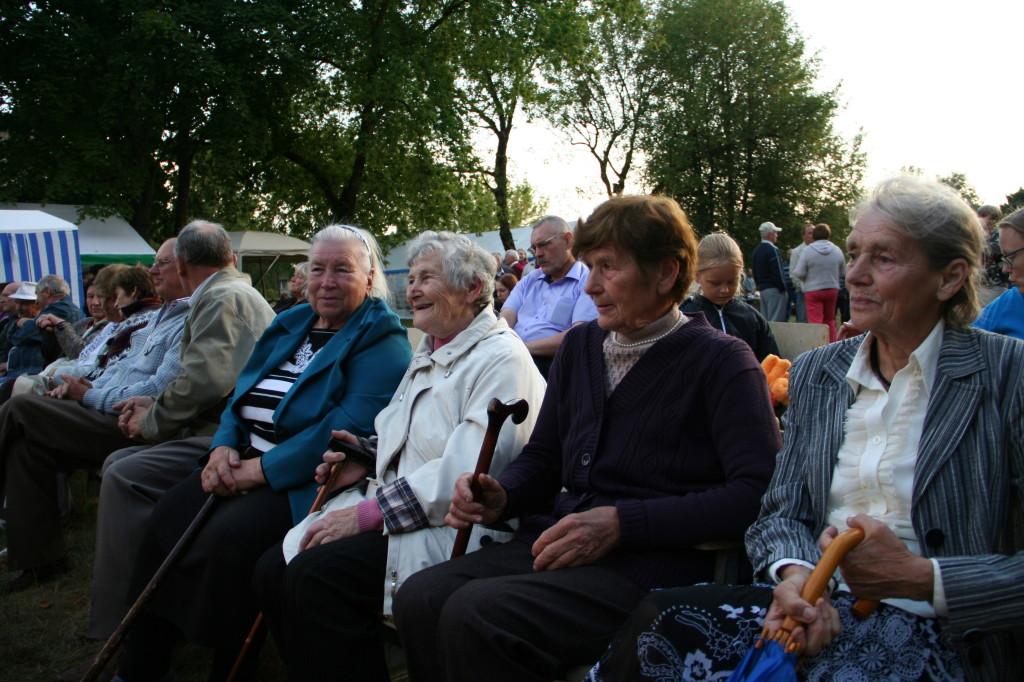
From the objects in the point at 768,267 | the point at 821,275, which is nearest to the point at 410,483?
the point at 821,275

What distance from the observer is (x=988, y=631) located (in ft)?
5.32

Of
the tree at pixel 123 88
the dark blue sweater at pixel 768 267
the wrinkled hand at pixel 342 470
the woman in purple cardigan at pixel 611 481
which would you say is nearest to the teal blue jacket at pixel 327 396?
the wrinkled hand at pixel 342 470

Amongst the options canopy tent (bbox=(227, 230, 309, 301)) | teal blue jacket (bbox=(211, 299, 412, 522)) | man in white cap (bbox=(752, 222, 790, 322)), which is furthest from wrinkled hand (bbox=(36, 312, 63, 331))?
canopy tent (bbox=(227, 230, 309, 301))

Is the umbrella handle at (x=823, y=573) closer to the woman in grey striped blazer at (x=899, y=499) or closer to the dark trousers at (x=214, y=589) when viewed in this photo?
the woman in grey striped blazer at (x=899, y=499)

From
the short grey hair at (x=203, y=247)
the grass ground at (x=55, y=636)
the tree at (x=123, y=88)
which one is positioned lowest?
the grass ground at (x=55, y=636)

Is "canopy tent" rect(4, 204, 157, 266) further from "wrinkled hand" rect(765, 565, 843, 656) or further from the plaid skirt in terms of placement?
"wrinkled hand" rect(765, 565, 843, 656)

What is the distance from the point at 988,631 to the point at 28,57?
18098mm

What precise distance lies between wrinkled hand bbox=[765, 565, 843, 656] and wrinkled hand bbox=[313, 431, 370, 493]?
173cm

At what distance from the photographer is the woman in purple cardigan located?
2062 millimetres

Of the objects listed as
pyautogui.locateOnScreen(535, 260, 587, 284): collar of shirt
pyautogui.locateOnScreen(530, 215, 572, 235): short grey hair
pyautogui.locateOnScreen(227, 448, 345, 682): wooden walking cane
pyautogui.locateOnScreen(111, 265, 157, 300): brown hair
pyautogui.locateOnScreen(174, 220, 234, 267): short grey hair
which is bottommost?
pyautogui.locateOnScreen(227, 448, 345, 682): wooden walking cane

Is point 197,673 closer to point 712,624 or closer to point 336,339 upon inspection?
point 336,339

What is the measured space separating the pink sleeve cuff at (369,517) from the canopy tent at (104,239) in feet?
55.6

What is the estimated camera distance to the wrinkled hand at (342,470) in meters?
3.02

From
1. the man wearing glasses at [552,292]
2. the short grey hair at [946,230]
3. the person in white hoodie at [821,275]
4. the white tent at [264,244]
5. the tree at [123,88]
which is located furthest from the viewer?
the white tent at [264,244]
